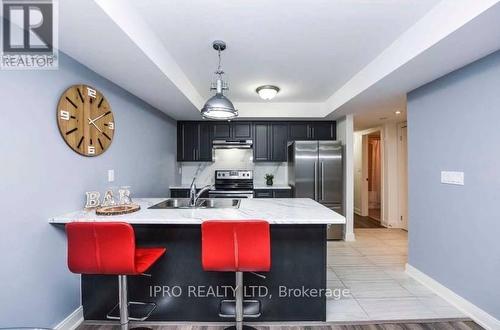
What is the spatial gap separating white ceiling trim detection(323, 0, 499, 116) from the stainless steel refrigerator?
1.36m

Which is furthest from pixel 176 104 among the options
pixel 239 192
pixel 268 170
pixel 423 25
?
pixel 423 25

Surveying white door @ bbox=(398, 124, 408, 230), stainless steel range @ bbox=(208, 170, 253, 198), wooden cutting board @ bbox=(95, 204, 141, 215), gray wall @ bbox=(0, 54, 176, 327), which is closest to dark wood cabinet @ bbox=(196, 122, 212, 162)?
stainless steel range @ bbox=(208, 170, 253, 198)

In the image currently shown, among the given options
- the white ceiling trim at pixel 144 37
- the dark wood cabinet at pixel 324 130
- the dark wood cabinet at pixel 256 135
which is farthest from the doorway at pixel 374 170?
the white ceiling trim at pixel 144 37

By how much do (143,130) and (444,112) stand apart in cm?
348

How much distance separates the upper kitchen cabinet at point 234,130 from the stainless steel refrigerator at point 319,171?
1.02 metres

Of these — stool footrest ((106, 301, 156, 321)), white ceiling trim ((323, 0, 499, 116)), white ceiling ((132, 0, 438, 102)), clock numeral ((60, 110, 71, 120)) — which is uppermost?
white ceiling ((132, 0, 438, 102))

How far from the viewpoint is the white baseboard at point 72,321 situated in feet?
6.20

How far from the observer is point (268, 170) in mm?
5020

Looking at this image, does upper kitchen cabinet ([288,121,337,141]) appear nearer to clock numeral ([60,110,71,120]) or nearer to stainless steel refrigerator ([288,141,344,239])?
stainless steel refrigerator ([288,141,344,239])

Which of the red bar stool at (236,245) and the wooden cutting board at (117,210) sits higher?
the wooden cutting board at (117,210)

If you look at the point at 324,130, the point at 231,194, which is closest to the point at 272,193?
the point at 231,194

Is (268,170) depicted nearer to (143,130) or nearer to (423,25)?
(143,130)

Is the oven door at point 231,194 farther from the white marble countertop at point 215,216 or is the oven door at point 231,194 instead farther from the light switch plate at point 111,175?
the white marble countertop at point 215,216

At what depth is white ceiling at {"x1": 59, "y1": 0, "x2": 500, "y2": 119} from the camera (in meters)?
1.63
